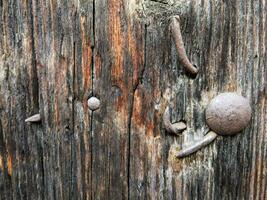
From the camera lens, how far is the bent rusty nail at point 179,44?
1.01 m

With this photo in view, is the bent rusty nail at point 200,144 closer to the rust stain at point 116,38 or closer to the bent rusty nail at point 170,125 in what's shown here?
the bent rusty nail at point 170,125

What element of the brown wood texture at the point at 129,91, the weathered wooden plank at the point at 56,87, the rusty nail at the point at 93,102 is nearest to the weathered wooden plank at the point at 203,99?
the brown wood texture at the point at 129,91

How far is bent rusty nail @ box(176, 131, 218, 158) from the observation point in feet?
3.44

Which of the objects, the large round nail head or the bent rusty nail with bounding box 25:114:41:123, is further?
the bent rusty nail with bounding box 25:114:41:123

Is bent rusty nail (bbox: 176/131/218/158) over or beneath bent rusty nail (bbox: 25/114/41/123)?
beneath

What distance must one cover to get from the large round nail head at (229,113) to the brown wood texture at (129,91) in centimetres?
3

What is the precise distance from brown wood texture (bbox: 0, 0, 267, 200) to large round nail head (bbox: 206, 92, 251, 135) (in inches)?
1.1

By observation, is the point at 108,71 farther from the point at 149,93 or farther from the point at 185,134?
the point at 185,134

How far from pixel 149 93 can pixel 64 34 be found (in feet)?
1.03

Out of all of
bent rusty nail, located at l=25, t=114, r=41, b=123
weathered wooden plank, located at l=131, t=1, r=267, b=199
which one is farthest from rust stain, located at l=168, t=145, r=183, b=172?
bent rusty nail, located at l=25, t=114, r=41, b=123

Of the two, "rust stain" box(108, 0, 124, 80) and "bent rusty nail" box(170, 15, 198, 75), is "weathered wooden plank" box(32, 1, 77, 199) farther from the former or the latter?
"bent rusty nail" box(170, 15, 198, 75)

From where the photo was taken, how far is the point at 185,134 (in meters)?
1.08

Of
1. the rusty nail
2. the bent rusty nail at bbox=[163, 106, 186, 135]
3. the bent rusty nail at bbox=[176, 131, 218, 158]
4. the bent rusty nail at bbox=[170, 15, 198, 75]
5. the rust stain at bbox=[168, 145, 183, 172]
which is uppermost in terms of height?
the bent rusty nail at bbox=[170, 15, 198, 75]

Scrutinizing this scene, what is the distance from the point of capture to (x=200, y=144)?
41.5 inches
